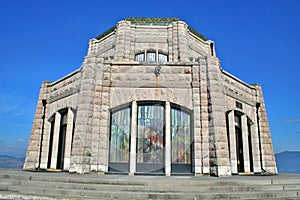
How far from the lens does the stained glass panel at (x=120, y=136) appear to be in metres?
13.2

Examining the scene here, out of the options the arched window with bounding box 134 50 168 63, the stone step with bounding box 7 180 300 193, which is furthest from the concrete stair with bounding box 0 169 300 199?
the arched window with bounding box 134 50 168 63

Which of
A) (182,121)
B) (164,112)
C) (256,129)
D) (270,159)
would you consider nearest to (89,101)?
(164,112)

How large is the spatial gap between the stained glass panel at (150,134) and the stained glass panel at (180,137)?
0.66 m

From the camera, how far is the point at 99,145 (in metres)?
12.7

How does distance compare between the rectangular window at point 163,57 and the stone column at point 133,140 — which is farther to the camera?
the rectangular window at point 163,57

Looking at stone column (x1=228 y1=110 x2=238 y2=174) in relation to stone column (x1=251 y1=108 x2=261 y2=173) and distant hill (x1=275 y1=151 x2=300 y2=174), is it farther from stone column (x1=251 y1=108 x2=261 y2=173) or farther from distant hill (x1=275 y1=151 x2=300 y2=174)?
distant hill (x1=275 y1=151 x2=300 y2=174)

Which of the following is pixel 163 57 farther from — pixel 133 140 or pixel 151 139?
pixel 133 140

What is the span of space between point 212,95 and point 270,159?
786cm

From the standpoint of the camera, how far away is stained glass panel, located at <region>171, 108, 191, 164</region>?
13203mm

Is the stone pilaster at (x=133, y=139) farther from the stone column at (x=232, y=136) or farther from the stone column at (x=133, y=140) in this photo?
→ the stone column at (x=232, y=136)

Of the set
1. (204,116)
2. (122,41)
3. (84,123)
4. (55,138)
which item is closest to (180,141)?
(204,116)

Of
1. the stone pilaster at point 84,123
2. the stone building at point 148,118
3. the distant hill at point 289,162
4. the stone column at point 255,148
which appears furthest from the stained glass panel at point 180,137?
the distant hill at point 289,162

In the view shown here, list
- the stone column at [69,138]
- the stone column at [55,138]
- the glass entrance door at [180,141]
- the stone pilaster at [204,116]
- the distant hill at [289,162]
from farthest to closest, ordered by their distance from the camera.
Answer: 1. the distant hill at [289,162]
2. the stone column at [55,138]
3. the stone column at [69,138]
4. the glass entrance door at [180,141]
5. the stone pilaster at [204,116]

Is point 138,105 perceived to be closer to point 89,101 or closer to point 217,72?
point 89,101
